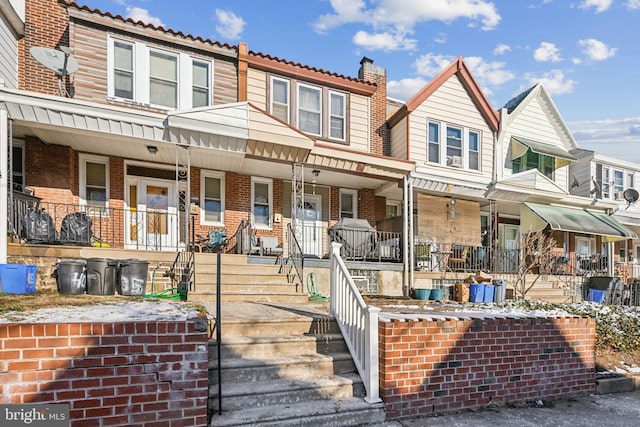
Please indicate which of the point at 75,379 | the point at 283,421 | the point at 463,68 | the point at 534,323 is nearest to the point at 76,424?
the point at 75,379

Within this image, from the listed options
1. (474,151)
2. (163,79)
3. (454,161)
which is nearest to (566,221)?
(474,151)

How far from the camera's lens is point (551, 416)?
4277 mm

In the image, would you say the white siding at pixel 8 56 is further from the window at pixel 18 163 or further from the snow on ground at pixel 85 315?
the snow on ground at pixel 85 315

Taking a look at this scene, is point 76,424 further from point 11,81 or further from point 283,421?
point 11,81

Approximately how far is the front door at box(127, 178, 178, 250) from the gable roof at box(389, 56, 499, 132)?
25.6 ft

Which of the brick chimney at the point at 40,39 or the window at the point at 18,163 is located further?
the brick chimney at the point at 40,39

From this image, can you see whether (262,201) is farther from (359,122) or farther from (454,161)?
(454,161)

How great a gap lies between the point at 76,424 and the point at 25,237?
244 inches

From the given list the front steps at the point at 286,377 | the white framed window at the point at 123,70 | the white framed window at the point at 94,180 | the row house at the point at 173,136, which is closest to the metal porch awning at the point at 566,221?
the row house at the point at 173,136

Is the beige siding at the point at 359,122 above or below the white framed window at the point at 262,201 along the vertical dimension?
above

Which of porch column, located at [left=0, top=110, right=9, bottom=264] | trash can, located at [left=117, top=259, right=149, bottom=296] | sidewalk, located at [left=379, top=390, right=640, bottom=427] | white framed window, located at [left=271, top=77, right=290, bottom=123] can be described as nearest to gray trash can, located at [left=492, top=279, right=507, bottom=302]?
sidewalk, located at [left=379, top=390, right=640, bottom=427]

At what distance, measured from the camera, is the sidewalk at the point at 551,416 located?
13.1ft

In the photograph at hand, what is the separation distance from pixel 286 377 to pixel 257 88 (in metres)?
8.89

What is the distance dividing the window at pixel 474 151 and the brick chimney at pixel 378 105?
3.19 meters
